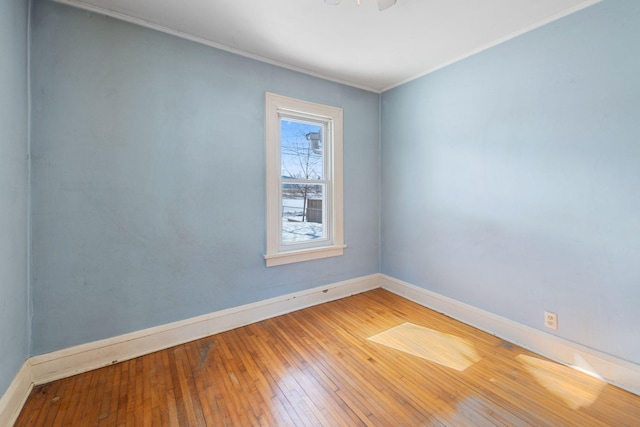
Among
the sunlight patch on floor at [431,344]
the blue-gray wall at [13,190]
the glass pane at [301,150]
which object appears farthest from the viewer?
the glass pane at [301,150]

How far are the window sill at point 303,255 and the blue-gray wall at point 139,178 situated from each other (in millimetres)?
97

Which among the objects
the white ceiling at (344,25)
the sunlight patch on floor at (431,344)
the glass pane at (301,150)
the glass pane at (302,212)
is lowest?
the sunlight patch on floor at (431,344)

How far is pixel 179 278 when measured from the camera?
2256 millimetres

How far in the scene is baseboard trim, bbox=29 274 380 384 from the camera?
5.98ft

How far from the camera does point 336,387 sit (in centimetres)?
173

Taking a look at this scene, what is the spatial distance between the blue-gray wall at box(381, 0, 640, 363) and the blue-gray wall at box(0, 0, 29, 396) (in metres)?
3.17

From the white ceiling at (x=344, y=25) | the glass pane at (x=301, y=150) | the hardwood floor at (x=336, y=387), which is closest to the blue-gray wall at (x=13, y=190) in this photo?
the hardwood floor at (x=336, y=387)

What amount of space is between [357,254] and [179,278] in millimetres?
1972

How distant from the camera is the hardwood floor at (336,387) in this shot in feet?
4.92

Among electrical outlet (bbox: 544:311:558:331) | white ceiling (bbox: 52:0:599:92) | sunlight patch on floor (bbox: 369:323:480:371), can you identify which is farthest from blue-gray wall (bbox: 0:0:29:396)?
electrical outlet (bbox: 544:311:558:331)

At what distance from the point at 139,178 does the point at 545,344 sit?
335cm

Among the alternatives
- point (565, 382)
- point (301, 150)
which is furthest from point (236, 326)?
point (565, 382)

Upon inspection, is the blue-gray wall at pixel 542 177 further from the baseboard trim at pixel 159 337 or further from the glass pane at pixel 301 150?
the baseboard trim at pixel 159 337

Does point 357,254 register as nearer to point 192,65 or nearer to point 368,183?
point 368,183
